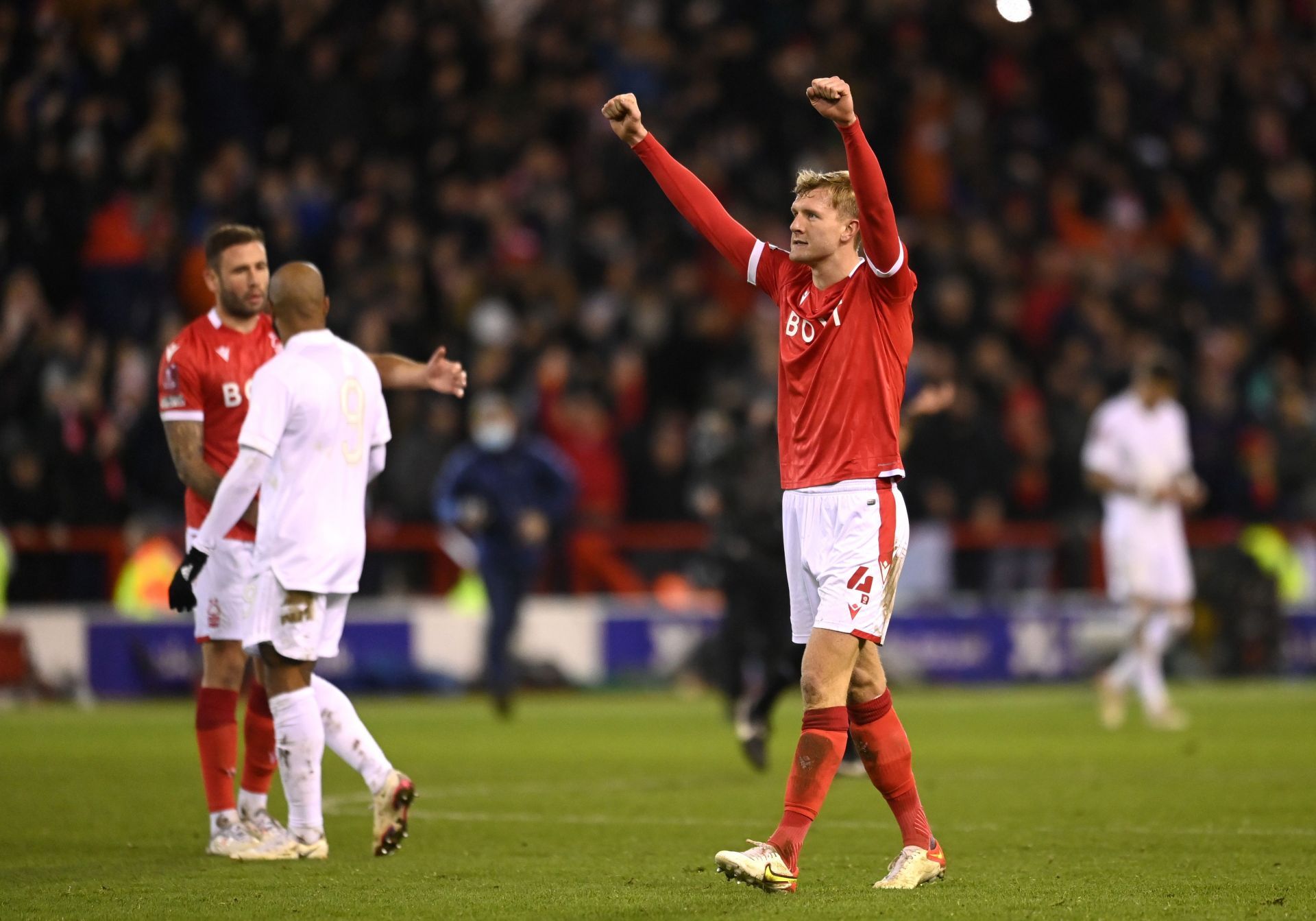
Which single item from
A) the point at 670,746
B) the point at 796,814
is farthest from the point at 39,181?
the point at 796,814

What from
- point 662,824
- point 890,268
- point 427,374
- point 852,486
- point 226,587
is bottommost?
point 662,824

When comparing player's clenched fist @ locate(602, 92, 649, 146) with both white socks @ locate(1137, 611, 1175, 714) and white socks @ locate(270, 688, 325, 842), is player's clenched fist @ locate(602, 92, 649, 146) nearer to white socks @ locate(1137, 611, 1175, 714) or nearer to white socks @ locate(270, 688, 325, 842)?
white socks @ locate(270, 688, 325, 842)

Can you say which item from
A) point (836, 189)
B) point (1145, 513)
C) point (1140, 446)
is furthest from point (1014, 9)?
point (1145, 513)

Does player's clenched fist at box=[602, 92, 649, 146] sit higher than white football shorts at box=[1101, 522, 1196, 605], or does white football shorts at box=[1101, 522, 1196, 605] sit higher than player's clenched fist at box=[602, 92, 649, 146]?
player's clenched fist at box=[602, 92, 649, 146]

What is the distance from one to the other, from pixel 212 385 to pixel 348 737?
1566 millimetres

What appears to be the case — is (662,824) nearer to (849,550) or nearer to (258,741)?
(258,741)

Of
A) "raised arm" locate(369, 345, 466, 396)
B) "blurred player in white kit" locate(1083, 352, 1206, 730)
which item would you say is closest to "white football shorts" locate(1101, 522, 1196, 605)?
"blurred player in white kit" locate(1083, 352, 1206, 730)

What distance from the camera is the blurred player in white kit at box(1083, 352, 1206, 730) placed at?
16156mm

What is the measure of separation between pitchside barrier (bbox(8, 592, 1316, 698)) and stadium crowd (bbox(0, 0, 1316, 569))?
1.13 metres

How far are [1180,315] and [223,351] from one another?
17266 mm

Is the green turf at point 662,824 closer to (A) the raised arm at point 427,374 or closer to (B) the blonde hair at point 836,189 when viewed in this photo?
(A) the raised arm at point 427,374

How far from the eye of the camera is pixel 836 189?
727cm

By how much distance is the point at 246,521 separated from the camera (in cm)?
852

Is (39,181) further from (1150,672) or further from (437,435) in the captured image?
(1150,672)
